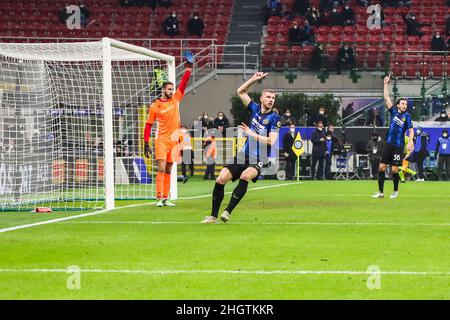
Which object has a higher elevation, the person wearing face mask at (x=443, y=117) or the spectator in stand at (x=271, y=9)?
the spectator in stand at (x=271, y=9)

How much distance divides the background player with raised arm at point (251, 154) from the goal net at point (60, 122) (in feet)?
10.7

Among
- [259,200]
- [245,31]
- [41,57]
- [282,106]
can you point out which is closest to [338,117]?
[282,106]

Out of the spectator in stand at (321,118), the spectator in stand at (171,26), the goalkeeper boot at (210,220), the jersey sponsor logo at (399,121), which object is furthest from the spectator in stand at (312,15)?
the goalkeeper boot at (210,220)

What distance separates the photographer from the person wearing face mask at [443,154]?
35.2 m

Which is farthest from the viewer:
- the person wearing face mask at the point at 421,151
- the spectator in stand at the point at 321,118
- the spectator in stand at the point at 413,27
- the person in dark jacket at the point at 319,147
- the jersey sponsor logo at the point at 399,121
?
the spectator in stand at the point at 413,27

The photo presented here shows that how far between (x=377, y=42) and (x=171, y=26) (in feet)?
29.8

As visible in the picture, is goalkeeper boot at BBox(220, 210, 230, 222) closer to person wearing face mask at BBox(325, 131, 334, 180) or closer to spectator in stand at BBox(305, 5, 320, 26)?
person wearing face mask at BBox(325, 131, 334, 180)

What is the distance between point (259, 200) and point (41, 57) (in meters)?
5.54

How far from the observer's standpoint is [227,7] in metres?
46.7

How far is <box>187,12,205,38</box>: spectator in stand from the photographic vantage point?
43469 mm

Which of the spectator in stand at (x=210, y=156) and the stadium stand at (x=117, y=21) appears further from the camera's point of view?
the stadium stand at (x=117, y=21)

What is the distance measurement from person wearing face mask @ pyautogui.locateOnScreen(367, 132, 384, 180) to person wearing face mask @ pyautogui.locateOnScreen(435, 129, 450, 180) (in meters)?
2.06

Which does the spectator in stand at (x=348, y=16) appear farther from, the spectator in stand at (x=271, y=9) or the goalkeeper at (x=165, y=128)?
the goalkeeper at (x=165, y=128)
